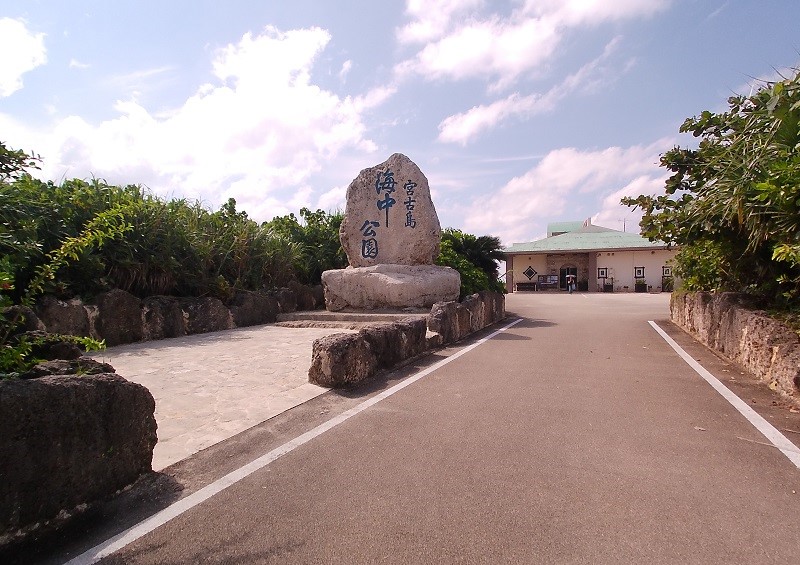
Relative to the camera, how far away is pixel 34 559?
2285mm

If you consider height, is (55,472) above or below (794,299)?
below

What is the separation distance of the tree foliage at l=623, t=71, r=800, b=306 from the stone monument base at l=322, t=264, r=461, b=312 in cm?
471

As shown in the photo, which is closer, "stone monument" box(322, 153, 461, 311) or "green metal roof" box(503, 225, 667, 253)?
"stone monument" box(322, 153, 461, 311)

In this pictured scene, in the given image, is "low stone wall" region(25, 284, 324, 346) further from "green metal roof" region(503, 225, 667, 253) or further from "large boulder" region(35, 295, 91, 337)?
"green metal roof" region(503, 225, 667, 253)

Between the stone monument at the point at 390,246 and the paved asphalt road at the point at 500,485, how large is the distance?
636 cm

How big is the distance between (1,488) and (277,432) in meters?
2.03

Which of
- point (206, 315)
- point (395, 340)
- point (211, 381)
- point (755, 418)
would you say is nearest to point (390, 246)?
point (206, 315)

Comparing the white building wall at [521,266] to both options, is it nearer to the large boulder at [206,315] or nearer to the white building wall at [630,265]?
the white building wall at [630,265]

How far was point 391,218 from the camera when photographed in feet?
42.8

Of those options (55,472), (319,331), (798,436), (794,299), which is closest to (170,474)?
(55,472)

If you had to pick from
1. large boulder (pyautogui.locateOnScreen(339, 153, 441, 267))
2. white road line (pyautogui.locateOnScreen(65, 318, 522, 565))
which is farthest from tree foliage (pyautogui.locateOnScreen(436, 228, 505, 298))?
white road line (pyautogui.locateOnScreen(65, 318, 522, 565))

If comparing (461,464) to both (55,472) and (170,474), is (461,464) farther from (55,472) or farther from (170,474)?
(55,472)

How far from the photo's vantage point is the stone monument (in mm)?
11898

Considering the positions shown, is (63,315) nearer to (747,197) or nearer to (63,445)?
(63,445)
